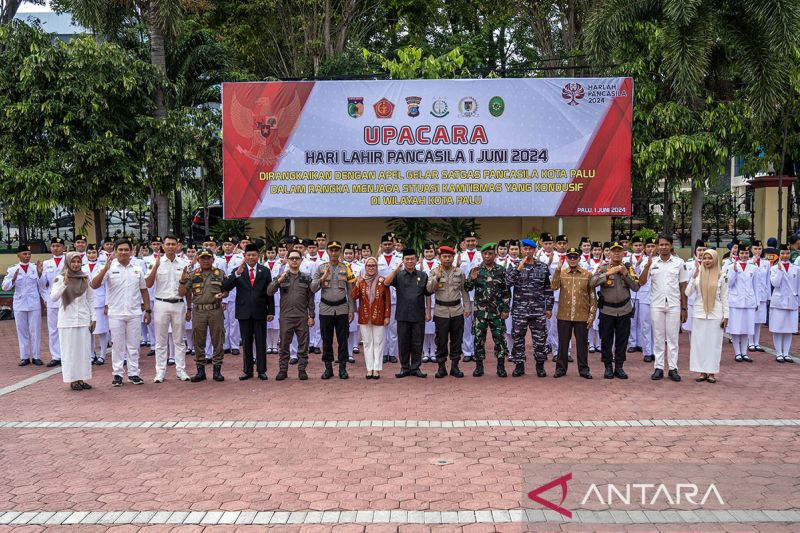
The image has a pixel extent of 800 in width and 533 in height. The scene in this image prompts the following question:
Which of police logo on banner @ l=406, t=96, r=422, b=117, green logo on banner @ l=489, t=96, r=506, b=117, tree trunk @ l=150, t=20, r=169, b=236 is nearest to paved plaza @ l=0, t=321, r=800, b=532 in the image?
green logo on banner @ l=489, t=96, r=506, b=117

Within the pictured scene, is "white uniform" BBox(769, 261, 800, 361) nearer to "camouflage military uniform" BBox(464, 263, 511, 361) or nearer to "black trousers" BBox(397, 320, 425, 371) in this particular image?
"camouflage military uniform" BBox(464, 263, 511, 361)

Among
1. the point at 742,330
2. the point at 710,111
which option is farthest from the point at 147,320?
the point at 710,111

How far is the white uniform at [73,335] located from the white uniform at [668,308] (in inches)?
282

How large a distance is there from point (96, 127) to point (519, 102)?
31.1 feet

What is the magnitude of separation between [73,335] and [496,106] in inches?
415

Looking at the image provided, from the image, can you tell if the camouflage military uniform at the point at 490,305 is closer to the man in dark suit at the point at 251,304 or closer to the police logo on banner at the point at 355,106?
the man in dark suit at the point at 251,304

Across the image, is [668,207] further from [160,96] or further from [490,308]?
[160,96]

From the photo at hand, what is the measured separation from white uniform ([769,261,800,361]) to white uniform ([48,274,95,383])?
9541 mm

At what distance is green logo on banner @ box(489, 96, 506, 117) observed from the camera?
16.5 metres

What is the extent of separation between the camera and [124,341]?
966cm

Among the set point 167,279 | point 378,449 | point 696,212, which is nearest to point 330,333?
point 167,279

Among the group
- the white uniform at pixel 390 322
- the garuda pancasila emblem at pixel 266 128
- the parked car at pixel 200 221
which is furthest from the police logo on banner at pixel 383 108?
the parked car at pixel 200 221

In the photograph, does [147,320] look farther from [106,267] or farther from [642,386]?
[642,386]

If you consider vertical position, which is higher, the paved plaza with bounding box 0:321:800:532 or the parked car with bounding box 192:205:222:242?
the parked car with bounding box 192:205:222:242
